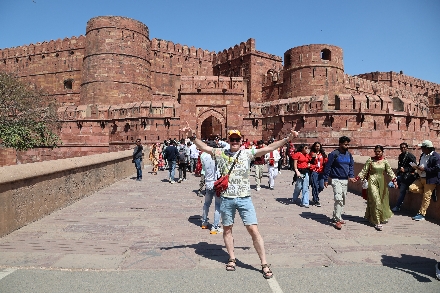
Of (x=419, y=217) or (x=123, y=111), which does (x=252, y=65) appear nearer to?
(x=123, y=111)

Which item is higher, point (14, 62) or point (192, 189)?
point (14, 62)

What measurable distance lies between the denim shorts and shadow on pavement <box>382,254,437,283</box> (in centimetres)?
156

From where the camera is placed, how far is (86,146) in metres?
23.0

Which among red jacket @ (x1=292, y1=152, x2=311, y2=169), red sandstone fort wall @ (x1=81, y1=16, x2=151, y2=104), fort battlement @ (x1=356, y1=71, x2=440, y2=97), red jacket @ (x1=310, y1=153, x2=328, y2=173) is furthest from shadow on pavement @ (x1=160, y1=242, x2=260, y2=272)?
fort battlement @ (x1=356, y1=71, x2=440, y2=97)

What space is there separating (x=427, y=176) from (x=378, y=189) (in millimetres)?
843

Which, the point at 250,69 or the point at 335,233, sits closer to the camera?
the point at 335,233

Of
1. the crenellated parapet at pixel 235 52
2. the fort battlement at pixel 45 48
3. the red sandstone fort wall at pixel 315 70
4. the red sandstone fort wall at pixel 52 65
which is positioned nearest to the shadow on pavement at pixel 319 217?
the red sandstone fort wall at pixel 315 70

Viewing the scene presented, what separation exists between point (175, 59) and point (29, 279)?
35.2 metres

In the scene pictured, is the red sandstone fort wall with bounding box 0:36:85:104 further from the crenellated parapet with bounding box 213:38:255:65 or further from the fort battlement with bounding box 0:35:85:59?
the crenellated parapet with bounding box 213:38:255:65

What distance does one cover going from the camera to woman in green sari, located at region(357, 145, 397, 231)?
5262mm

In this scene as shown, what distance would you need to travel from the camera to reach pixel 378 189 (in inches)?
215

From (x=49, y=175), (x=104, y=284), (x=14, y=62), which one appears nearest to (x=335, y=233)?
(x=104, y=284)

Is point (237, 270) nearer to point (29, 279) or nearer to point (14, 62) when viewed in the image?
point (29, 279)

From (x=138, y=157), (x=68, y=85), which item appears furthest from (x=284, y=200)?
(x=68, y=85)
